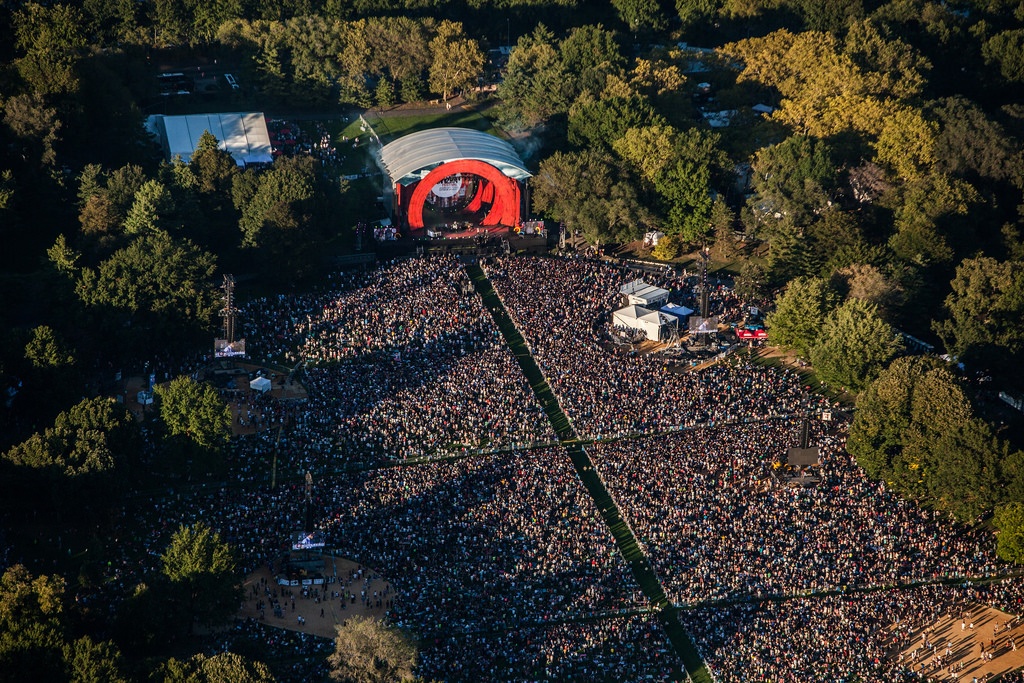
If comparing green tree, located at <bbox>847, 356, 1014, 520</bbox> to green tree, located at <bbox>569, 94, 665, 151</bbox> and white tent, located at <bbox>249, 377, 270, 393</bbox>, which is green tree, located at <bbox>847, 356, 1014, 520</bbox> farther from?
green tree, located at <bbox>569, 94, 665, 151</bbox>

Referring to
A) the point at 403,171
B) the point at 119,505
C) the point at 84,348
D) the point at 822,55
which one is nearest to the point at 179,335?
the point at 84,348

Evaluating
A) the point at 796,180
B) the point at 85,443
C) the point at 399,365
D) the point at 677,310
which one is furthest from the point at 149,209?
the point at 796,180

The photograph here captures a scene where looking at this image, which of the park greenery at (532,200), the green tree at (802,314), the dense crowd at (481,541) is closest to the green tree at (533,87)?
the park greenery at (532,200)

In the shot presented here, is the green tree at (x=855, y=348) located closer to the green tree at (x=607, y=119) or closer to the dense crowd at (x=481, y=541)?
the dense crowd at (x=481, y=541)

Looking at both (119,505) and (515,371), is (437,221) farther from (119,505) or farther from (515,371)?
(119,505)

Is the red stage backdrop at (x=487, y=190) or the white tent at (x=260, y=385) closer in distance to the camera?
the white tent at (x=260, y=385)
